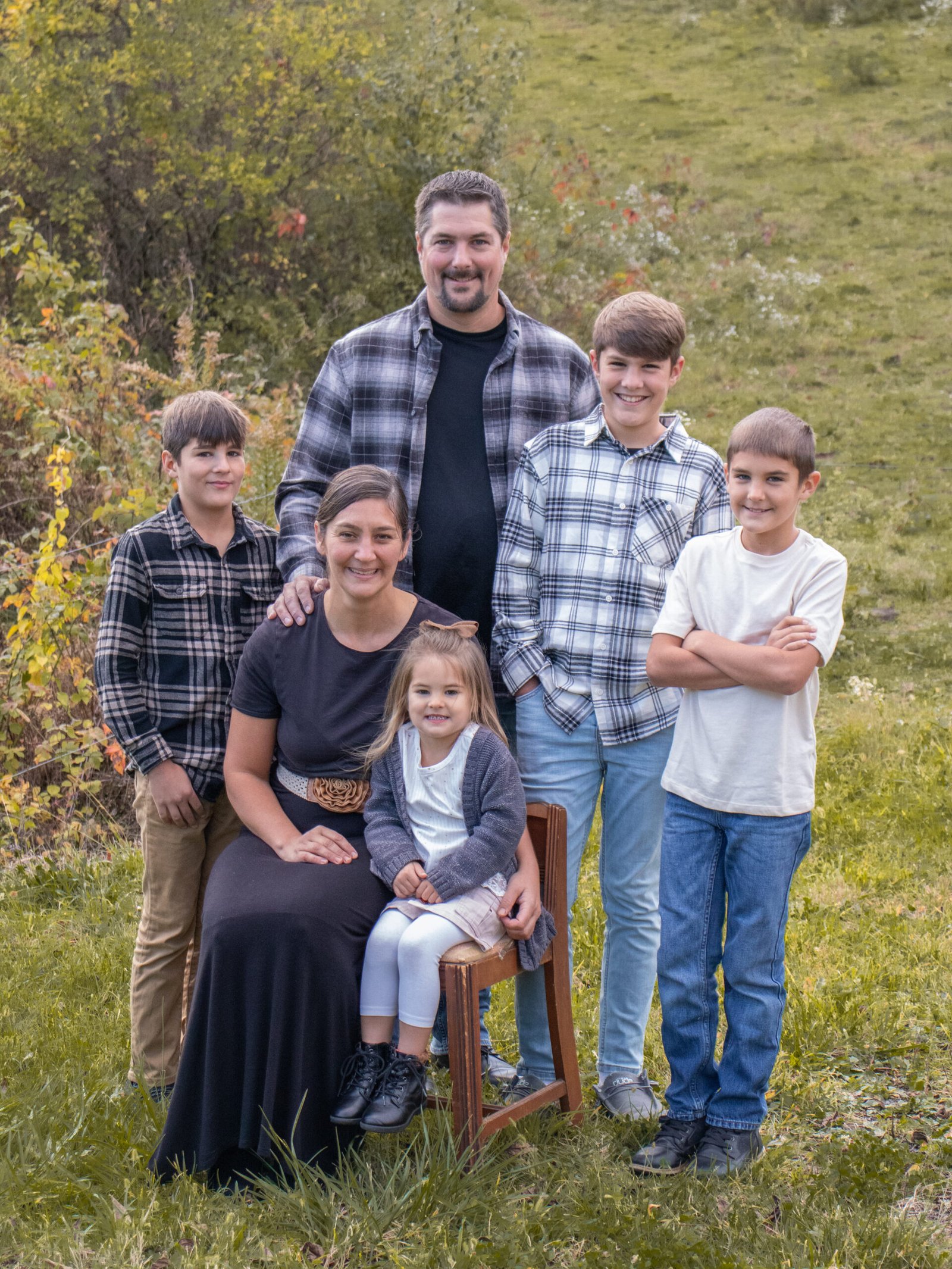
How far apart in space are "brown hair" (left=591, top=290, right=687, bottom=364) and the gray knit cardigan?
40.6 inches

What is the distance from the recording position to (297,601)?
3.24 m

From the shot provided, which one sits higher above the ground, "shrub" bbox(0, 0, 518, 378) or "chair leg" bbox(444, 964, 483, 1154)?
"shrub" bbox(0, 0, 518, 378)

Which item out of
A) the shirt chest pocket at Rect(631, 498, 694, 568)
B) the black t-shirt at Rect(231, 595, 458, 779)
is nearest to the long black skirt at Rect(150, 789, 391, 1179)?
the black t-shirt at Rect(231, 595, 458, 779)

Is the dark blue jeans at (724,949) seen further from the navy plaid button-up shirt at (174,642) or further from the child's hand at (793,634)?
the navy plaid button-up shirt at (174,642)

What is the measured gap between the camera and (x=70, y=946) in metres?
4.46

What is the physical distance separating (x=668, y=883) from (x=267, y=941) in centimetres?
100

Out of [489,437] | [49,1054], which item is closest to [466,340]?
[489,437]

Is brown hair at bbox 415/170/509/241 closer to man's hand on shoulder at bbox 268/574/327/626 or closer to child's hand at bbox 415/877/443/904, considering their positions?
man's hand on shoulder at bbox 268/574/327/626

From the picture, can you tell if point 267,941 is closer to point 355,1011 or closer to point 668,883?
point 355,1011

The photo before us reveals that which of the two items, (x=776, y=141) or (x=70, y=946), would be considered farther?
(x=776, y=141)

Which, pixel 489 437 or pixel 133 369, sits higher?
pixel 133 369

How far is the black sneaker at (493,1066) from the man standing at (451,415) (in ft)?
3.21

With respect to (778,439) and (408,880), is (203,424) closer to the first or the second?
(408,880)

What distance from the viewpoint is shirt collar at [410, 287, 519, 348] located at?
139 inches
